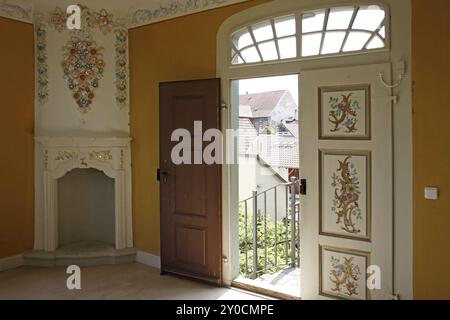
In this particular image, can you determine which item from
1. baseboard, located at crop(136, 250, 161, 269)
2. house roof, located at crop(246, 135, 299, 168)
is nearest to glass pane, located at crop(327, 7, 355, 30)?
house roof, located at crop(246, 135, 299, 168)

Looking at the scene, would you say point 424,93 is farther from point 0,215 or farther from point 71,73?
point 0,215

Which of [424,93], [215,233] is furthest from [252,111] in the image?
[424,93]

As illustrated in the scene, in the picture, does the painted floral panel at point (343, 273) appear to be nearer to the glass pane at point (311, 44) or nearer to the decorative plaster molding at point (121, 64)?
the glass pane at point (311, 44)

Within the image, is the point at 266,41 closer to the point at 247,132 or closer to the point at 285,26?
the point at 285,26

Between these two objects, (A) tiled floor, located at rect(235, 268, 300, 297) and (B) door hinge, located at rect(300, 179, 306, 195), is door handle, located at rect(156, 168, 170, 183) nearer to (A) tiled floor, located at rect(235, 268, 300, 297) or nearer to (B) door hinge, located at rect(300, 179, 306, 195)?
(A) tiled floor, located at rect(235, 268, 300, 297)

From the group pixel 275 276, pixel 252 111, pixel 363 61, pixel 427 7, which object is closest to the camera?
pixel 427 7

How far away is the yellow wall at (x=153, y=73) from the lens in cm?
386

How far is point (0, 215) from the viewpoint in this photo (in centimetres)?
411

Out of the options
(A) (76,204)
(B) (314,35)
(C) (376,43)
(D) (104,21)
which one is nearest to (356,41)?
(C) (376,43)

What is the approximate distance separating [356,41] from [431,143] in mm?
929

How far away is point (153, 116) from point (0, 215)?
1870 mm

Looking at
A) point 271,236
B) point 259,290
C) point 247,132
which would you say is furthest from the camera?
point 271,236

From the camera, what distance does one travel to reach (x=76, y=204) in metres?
A: 4.83

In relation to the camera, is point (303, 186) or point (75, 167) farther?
point (75, 167)
